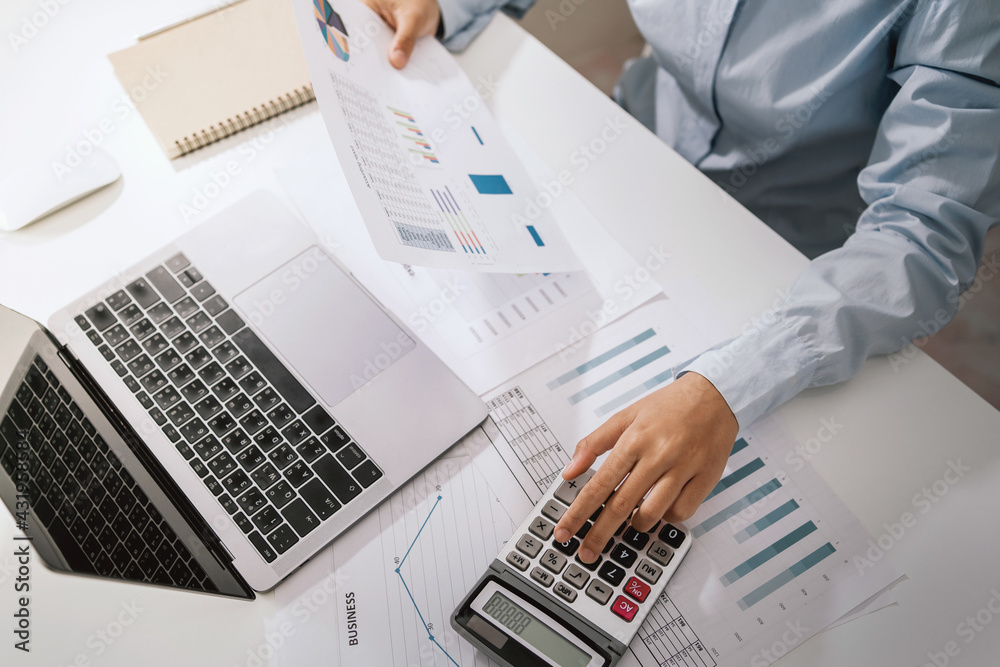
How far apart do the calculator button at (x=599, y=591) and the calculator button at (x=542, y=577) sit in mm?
30

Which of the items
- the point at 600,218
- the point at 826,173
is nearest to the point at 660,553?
the point at 600,218

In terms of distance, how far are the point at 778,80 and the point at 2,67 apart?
36.8 inches

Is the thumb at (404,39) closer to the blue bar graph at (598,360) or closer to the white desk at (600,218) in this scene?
the white desk at (600,218)

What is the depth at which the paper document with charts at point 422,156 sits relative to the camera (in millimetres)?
505

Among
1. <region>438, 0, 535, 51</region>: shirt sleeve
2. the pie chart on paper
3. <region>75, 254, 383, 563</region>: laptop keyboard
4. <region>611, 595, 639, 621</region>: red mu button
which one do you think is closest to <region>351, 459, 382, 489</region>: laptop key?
<region>75, 254, 383, 563</region>: laptop keyboard

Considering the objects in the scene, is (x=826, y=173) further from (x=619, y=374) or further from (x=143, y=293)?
(x=143, y=293)

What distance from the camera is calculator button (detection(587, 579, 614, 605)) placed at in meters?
0.46

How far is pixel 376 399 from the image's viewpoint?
1.75 feet

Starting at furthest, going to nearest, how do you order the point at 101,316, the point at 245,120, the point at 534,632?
1. the point at 245,120
2. the point at 101,316
3. the point at 534,632

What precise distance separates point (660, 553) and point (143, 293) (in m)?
0.53

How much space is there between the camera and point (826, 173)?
2.53 ft

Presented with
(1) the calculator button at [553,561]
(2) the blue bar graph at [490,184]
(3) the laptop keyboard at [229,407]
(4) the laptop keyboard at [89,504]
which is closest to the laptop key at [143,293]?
(3) the laptop keyboard at [229,407]

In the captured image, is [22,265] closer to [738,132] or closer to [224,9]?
[224,9]

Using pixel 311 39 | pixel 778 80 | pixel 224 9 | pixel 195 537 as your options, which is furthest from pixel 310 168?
pixel 778 80
